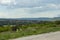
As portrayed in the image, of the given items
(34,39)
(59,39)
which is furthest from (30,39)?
(59,39)

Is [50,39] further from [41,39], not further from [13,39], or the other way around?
[13,39]

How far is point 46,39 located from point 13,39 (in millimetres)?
3008

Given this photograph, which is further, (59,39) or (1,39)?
(59,39)

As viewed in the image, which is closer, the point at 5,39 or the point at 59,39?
the point at 5,39

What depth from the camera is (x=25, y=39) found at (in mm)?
18672

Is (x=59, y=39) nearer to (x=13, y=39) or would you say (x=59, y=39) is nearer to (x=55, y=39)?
(x=55, y=39)

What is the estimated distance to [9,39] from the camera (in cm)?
1873

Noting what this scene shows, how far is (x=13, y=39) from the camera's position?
61.9 ft

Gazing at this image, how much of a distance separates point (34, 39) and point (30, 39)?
1.27ft

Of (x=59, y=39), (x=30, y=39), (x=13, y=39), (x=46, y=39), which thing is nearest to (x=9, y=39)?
(x=13, y=39)

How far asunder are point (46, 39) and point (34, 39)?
113cm

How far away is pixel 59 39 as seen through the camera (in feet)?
64.0

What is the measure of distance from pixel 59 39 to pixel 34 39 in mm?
2408

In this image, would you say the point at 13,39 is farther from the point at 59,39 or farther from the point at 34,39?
the point at 59,39
